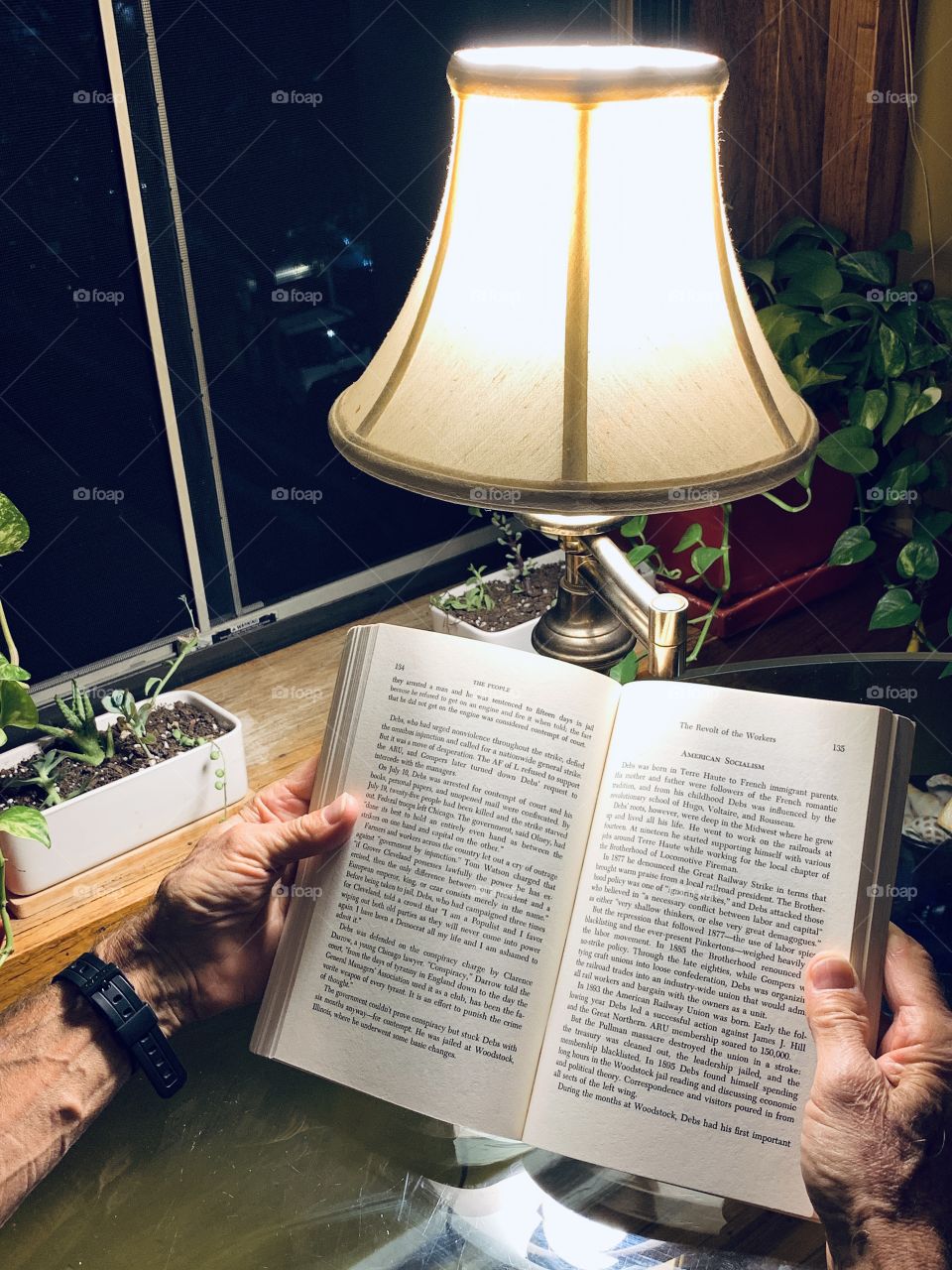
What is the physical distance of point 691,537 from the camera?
180 centimetres

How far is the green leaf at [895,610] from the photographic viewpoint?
1732 millimetres

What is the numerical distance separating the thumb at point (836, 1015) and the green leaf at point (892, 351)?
1.24 metres

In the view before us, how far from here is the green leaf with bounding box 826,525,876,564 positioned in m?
1.81

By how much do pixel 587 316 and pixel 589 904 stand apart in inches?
15.3

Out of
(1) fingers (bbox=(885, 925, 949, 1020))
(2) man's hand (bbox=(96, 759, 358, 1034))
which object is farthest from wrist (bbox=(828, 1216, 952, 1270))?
(2) man's hand (bbox=(96, 759, 358, 1034))

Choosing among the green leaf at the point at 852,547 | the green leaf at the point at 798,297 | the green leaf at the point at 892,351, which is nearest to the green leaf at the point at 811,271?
the green leaf at the point at 798,297

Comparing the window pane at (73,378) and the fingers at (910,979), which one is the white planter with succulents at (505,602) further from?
the fingers at (910,979)

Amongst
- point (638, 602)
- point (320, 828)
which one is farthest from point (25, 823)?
point (638, 602)

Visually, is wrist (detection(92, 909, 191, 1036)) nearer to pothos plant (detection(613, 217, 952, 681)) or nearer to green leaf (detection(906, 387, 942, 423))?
pothos plant (detection(613, 217, 952, 681))

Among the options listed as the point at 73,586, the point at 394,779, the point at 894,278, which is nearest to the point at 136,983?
the point at 394,779

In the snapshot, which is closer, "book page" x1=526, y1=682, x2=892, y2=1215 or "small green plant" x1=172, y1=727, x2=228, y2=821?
"book page" x1=526, y1=682, x2=892, y2=1215

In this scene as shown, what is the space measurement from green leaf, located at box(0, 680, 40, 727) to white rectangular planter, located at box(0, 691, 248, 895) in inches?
6.4

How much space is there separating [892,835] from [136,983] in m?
0.62

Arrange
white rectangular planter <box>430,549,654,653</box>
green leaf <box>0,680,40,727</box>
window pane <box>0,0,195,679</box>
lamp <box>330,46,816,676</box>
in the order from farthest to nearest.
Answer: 1. white rectangular planter <box>430,549,654,653</box>
2. window pane <box>0,0,195,679</box>
3. green leaf <box>0,680,40,727</box>
4. lamp <box>330,46,816,676</box>
